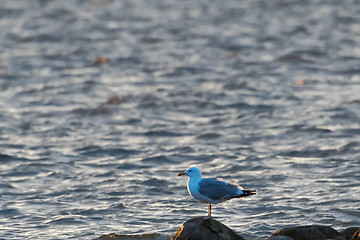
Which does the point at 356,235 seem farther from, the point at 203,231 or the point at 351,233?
the point at 203,231

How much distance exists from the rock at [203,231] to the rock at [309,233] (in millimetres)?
636

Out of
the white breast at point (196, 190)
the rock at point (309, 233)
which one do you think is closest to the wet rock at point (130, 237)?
the white breast at point (196, 190)

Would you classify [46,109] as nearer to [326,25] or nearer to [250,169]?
[250,169]

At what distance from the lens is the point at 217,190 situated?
7.81 meters

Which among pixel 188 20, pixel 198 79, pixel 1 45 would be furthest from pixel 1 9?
pixel 198 79

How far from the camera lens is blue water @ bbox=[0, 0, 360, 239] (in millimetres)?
9828

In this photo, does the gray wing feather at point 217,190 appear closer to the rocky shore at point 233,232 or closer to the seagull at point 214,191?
the seagull at point 214,191

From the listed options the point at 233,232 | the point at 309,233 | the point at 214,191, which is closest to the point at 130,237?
the point at 233,232

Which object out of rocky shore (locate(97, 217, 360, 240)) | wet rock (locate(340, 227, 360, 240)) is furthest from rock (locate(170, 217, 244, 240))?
wet rock (locate(340, 227, 360, 240))

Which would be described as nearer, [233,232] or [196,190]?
[196,190]

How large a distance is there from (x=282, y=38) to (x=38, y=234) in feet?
45.4

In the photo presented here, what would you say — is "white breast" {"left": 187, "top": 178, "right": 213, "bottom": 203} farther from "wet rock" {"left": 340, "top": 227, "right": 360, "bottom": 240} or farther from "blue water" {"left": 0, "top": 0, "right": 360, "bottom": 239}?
"wet rock" {"left": 340, "top": 227, "right": 360, "bottom": 240}

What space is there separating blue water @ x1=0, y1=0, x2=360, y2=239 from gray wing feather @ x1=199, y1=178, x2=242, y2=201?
116 cm

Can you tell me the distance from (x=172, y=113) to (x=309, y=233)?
7476 mm
